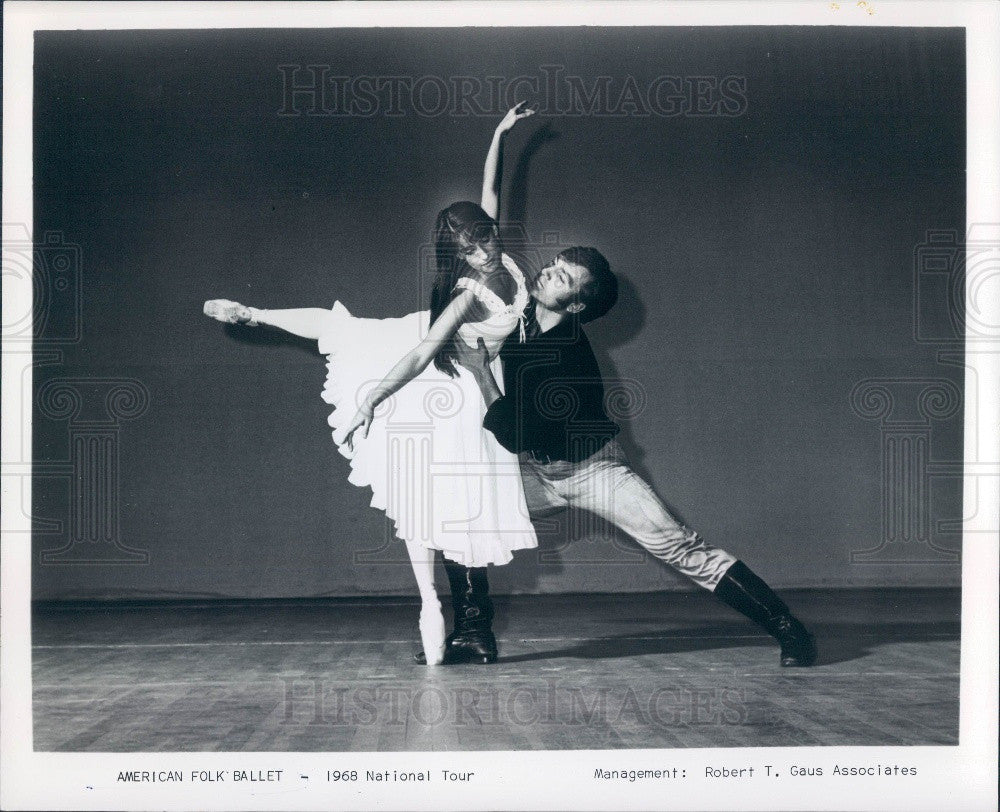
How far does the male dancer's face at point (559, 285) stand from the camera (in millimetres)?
4727

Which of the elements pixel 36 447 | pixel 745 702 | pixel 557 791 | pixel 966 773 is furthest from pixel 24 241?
pixel 966 773

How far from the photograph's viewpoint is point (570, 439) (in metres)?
4.71

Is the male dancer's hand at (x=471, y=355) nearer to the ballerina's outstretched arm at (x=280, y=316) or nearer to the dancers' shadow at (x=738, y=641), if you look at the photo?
the ballerina's outstretched arm at (x=280, y=316)

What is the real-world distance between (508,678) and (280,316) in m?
1.90

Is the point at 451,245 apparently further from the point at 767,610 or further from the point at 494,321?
the point at 767,610

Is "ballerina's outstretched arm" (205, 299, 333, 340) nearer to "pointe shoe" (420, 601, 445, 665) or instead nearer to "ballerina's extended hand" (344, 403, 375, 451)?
"ballerina's extended hand" (344, 403, 375, 451)

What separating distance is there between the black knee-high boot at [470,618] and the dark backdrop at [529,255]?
0.22 metres

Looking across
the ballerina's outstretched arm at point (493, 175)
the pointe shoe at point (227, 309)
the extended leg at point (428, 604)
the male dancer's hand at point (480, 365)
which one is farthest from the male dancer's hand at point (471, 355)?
the pointe shoe at point (227, 309)

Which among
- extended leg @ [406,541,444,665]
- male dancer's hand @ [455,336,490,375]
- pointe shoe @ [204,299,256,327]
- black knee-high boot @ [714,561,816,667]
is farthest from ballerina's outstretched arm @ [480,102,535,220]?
black knee-high boot @ [714,561,816,667]

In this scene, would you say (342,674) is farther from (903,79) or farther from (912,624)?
(903,79)

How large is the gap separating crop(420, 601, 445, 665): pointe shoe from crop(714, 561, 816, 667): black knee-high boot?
3.92 ft

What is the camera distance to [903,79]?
15.8 ft

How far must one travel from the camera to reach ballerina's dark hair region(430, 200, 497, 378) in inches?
185

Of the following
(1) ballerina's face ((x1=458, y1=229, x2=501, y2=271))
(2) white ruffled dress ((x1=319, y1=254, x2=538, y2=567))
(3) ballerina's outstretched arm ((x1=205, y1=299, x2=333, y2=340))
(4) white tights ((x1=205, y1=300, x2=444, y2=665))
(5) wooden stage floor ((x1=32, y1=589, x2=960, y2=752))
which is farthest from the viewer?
(3) ballerina's outstretched arm ((x1=205, y1=299, x2=333, y2=340))
